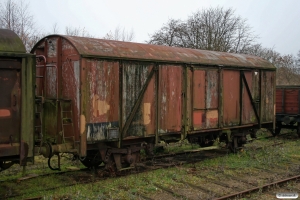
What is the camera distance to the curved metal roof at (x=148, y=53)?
7074 millimetres

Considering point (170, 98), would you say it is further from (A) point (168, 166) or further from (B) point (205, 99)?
(A) point (168, 166)

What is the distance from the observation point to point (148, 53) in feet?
→ 26.9

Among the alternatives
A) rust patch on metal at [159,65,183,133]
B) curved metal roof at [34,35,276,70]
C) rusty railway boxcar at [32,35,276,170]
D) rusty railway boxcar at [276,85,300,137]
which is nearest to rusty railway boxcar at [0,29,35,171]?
rusty railway boxcar at [32,35,276,170]

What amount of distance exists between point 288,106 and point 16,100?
14.2 meters

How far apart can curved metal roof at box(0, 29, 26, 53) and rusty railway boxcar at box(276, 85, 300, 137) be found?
13211 mm

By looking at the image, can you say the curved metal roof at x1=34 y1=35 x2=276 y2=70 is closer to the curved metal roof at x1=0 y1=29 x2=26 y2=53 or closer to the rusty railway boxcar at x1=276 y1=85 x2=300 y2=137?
the curved metal roof at x1=0 y1=29 x2=26 y2=53

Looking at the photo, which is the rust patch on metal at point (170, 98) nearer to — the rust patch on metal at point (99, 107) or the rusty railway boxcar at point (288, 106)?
the rust patch on metal at point (99, 107)

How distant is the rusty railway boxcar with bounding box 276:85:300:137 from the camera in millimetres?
15461

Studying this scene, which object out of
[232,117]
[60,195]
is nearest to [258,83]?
[232,117]

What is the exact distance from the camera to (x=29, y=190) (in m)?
6.81

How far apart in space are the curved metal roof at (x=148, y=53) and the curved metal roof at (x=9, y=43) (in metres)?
1.47

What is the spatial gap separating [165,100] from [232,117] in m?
3.13

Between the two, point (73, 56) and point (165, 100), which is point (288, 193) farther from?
point (73, 56)

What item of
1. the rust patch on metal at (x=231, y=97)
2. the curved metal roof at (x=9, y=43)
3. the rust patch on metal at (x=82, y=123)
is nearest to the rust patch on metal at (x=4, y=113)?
the curved metal roof at (x=9, y=43)
